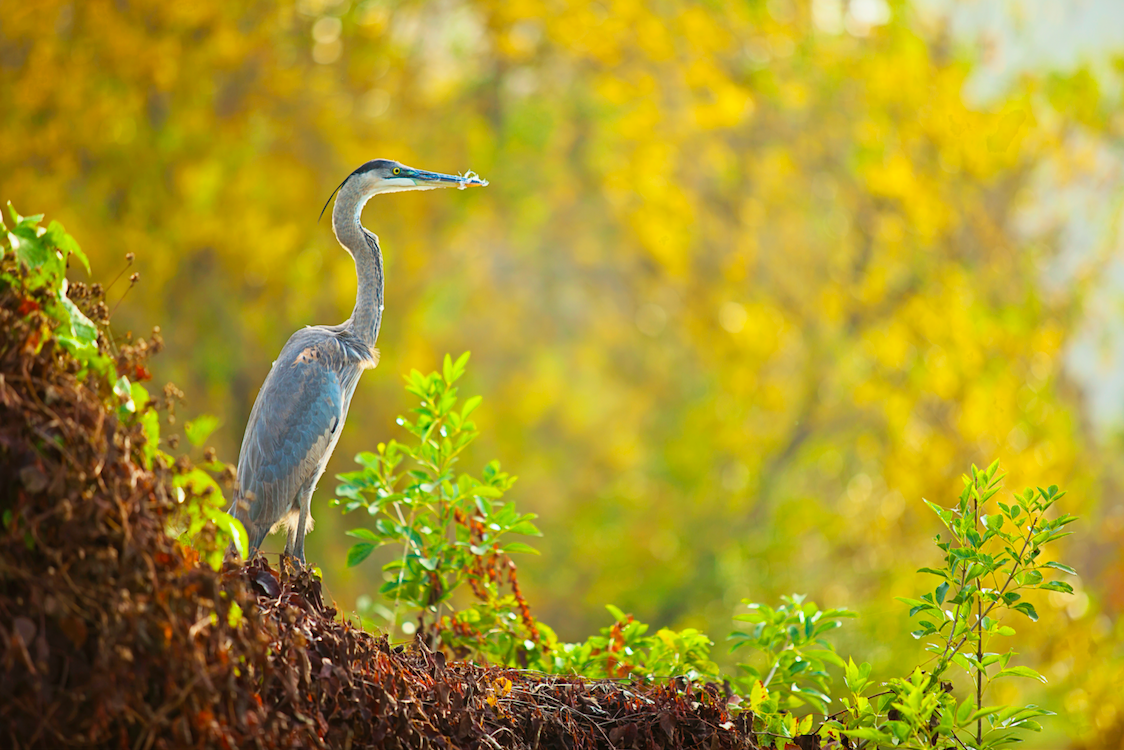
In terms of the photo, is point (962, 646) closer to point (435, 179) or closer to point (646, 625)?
point (646, 625)

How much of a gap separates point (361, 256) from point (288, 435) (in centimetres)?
68

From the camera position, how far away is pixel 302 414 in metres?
3.10

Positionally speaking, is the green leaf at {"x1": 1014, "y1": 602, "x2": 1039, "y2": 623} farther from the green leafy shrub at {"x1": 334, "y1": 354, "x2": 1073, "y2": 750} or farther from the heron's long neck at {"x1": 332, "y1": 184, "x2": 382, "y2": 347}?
the heron's long neck at {"x1": 332, "y1": 184, "x2": 382, "y2": 347}

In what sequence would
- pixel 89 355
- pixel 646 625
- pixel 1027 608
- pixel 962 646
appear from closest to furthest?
pixel 89 355 < pixel 1027 608 < pixel 962 646 < pixel 646 625

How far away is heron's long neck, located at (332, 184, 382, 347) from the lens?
3.21 meters

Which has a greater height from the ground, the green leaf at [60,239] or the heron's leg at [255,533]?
the heron's leg at [255,533]

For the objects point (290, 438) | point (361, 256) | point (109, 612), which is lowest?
point (109, 612)

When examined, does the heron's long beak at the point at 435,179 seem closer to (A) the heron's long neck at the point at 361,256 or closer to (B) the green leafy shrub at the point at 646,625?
(A) the heron's long neck at the point at 361,256

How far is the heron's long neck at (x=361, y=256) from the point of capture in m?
3.21

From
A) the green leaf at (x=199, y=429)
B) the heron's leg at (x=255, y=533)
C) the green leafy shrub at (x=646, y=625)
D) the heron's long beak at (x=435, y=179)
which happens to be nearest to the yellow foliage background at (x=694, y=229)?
the green leafy shrub at (x=646, y=625)

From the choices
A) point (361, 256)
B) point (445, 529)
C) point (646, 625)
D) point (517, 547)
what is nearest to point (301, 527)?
point (445, 529)

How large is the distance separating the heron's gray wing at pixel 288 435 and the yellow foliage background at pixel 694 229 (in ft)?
15.9

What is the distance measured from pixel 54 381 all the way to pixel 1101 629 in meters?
8.38

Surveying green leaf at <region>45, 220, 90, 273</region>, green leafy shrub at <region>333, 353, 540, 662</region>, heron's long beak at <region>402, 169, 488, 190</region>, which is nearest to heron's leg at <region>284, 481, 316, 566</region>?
green leafy shrub at <region>333, 353, 540, 662</region>
